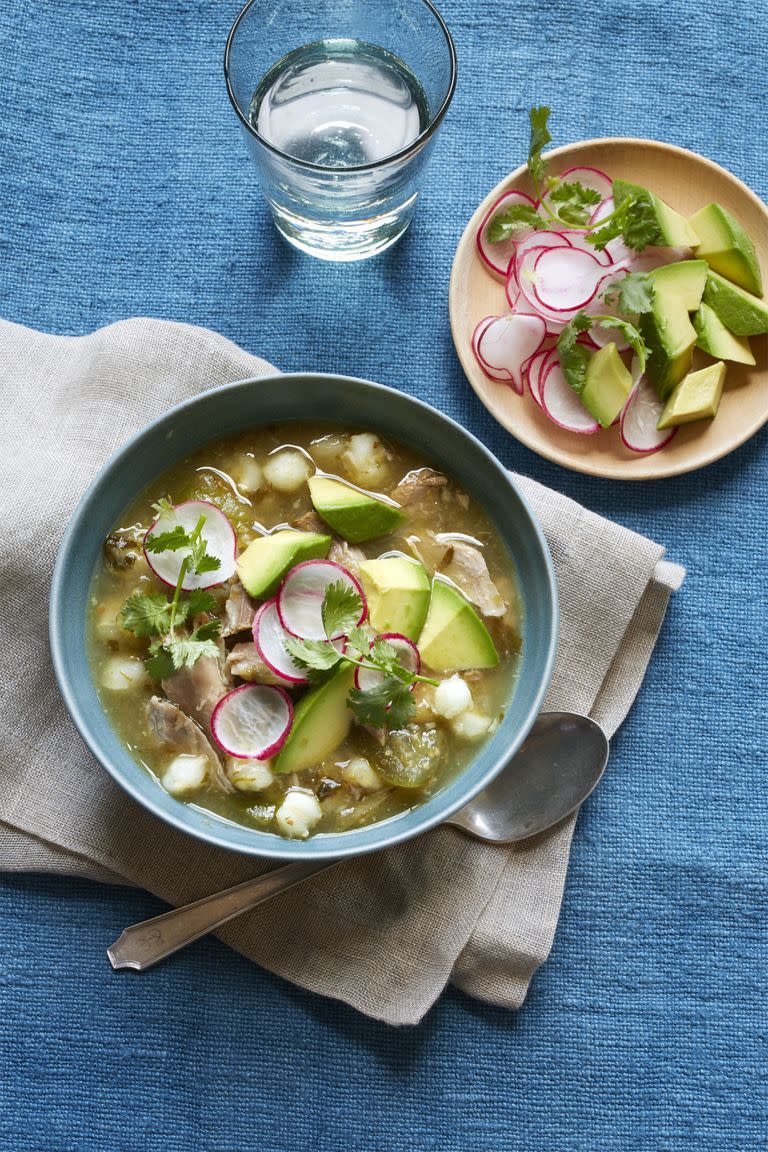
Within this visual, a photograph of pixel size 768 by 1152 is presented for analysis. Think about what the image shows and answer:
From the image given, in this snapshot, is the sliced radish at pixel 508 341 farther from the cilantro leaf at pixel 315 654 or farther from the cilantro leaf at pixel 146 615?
the cilantro leaf at pixel 146 615

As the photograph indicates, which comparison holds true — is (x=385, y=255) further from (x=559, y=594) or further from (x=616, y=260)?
(x=559, y=594)

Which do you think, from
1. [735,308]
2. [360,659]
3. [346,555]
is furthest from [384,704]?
[735,308]

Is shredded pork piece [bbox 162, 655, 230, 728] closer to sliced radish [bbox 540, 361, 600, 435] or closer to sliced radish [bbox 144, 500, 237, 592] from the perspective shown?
sliced radish [bbox 144, 500, 237, 592]

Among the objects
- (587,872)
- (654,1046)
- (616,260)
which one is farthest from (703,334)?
(654,1046)

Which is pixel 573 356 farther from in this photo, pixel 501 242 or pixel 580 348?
pixel 501 242

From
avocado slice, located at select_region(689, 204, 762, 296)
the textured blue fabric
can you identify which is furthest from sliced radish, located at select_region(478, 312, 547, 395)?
avocado slice, located at select_region(689, 204, 762, 296)

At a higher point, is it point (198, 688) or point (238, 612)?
point (238, 612)
